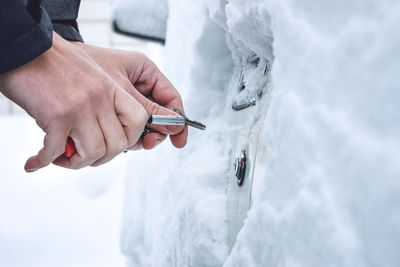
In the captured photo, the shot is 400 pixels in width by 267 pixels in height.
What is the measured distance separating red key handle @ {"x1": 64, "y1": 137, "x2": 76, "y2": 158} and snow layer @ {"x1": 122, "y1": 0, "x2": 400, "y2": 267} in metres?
0.19

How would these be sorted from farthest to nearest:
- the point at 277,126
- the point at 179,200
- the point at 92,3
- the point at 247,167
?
the point at 92,3, the point at 179,200, the point at 247,167, the point at 277,126

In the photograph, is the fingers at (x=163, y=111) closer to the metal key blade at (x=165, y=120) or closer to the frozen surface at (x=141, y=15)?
the metal key blade at (x=165, y=120)

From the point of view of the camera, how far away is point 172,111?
1.75 feet

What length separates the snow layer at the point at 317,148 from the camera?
214 mm

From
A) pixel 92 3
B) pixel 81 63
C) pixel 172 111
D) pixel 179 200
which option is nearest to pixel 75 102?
pixel 81 63

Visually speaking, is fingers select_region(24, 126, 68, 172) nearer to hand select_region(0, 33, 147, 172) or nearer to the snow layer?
hand select_region(0, 33, 147, 172)

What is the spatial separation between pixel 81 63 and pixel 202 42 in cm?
25

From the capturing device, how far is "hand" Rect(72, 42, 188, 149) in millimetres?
554

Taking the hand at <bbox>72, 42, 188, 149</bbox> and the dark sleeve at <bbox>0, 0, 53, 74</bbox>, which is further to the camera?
the hand at <bbox>72, 42, 188, 149</bbox>

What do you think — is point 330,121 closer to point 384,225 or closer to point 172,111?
point 384,225

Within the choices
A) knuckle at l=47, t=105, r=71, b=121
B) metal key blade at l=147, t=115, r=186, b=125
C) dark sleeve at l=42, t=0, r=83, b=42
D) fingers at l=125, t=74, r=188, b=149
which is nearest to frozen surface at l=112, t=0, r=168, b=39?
dark sleeve at l=42, t=0, r=83, b=42

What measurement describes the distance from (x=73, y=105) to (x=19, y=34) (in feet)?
0.27

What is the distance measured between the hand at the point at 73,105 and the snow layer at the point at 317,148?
0.16m

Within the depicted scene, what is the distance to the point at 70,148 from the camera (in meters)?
0.43
